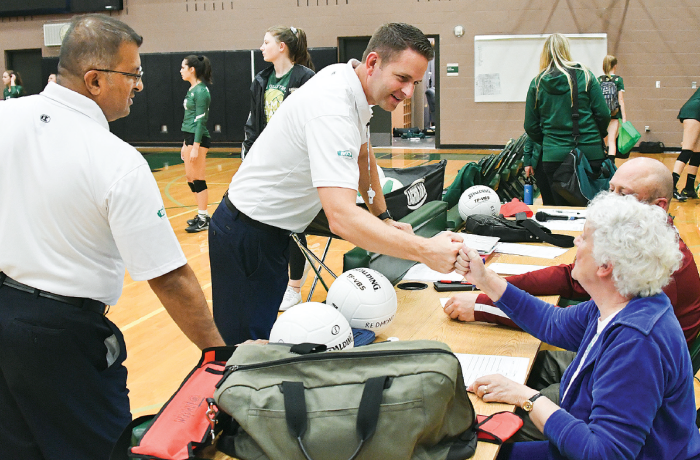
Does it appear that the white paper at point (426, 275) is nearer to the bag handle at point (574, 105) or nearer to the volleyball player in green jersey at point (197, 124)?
the bag handle at point (574, 105)

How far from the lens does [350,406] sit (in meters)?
1.39

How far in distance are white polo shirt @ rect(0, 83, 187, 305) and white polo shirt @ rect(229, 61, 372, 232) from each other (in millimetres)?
604

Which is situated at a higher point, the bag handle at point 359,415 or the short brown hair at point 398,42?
the short brown hair at point 398,42

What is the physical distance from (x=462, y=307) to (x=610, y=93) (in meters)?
8.15

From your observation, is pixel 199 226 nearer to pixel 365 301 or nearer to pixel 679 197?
pixel 365 301

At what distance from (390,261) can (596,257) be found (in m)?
1.34

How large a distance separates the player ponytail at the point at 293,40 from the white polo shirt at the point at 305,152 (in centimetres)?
269

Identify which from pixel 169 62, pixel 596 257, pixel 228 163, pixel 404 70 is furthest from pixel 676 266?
pixel 169 62

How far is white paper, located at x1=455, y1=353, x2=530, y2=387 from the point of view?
1.95 metres

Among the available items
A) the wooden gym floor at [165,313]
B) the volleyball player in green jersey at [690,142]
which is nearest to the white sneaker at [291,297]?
the wooden gym floor at [165,313]

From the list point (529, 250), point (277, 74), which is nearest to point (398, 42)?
point (529, 250)

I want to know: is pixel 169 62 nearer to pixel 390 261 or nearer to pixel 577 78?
pixel 577 78

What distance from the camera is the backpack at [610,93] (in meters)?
9.17

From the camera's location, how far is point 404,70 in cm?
225
